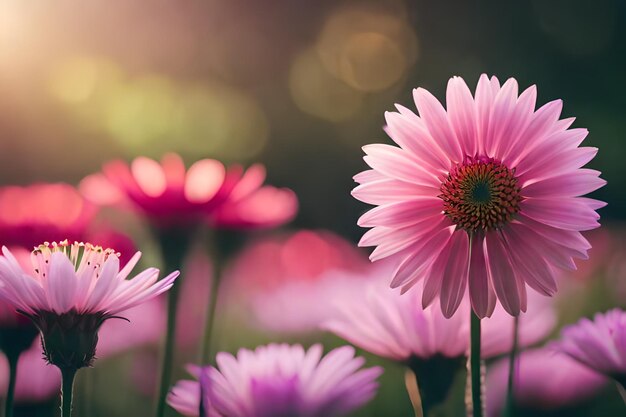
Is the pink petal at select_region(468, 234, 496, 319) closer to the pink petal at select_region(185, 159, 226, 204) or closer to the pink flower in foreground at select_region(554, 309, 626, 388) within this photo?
the pink flower in foreground at select_region(554, 309, 626, 388)

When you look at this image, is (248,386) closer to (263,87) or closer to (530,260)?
(530,260)

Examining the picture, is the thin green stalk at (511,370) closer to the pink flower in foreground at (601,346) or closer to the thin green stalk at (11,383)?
the pink flower in foreground at (601,346)

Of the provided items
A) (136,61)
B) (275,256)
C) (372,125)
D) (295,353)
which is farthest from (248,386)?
(372,125)

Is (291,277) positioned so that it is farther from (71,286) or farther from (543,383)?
(71,286)

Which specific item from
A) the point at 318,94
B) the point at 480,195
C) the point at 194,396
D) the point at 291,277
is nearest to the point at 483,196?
the point at 480,195

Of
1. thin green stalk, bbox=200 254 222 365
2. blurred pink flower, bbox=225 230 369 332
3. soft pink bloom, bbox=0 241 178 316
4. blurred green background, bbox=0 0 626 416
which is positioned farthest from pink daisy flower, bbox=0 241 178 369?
blurred green background, bbox=0 0 626 416

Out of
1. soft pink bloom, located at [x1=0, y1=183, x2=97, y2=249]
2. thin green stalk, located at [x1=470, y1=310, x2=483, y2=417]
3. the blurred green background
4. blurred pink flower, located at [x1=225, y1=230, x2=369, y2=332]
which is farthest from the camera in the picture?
the blurred green background

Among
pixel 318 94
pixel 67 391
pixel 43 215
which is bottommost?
pixel 67 391
